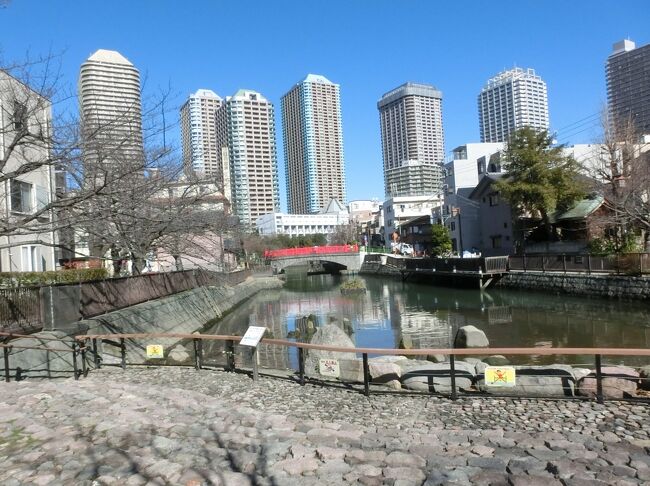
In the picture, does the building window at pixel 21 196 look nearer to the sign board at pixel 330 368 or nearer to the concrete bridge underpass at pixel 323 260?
the sign board at pixel 330 368

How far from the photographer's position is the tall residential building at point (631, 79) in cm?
5750

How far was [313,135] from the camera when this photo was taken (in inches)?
7313

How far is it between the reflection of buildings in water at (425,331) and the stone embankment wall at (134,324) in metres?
10.3

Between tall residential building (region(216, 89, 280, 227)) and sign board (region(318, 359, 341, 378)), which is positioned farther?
tall residential building (region(216, 89, 280, 227))

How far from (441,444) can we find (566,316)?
73.7ft

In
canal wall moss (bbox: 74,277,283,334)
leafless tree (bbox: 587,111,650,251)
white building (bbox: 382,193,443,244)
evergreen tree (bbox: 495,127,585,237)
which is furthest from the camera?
white building (bbox: 382,193,443,244)

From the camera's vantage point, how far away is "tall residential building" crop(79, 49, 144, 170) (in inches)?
457

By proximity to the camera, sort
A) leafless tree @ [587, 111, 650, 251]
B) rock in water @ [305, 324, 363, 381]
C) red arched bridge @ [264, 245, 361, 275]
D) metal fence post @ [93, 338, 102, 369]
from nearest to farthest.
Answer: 1. rock in water @ [305, 324, 363, 381]
2. metal fence post @ [93, 338, 102, 369]
3. leafless tree @ [587, 111, 650, 251]
4. red arched bridge @ [264, 245, 361, 275]

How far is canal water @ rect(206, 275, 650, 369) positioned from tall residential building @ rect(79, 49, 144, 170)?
6.96 meters

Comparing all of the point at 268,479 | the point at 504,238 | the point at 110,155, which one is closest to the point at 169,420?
the point at 268,479

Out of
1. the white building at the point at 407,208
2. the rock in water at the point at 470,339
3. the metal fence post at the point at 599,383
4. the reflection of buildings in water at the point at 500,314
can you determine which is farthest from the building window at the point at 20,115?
the white building at the point at 407,208

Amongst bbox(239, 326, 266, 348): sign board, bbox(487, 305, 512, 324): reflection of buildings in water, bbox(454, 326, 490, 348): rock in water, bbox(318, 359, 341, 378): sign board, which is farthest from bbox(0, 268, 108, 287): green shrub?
bbox(487, 305, 512, 324): reflection of buildings in water

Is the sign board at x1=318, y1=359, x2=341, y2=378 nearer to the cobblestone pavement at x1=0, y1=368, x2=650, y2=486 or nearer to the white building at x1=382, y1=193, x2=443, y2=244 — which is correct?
the cobblestone pavement at x1=0, y1=368, x2=650, y2=486

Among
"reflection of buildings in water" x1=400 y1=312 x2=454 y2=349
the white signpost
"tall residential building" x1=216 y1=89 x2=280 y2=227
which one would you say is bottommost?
"reflection of buildings in water" x1=400 y1=312 x2=454 y2=349
